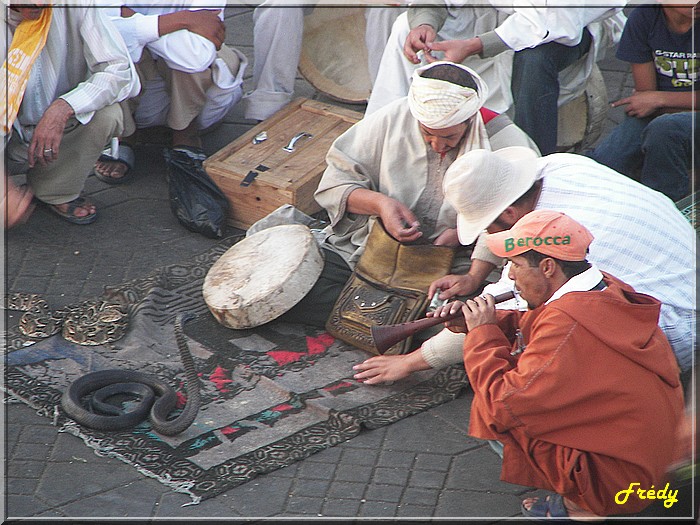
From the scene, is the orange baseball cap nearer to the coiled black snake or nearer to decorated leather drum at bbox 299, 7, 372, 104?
the coiled black snake

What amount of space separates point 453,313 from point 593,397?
665mm

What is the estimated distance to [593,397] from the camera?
296cm

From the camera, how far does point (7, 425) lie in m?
3.80

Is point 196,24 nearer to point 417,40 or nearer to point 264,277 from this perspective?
point 417,40

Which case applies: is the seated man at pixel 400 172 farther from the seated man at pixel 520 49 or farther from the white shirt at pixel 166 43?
the white shirt at pixel 166 43

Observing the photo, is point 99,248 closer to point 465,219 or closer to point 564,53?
point 465,219

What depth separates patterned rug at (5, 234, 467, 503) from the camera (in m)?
3.62

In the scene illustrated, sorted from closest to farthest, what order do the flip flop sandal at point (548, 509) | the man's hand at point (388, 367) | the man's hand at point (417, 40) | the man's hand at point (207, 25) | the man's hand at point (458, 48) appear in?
the flip flop sandal at point (548, 509) < the man's hand at point (388, 367) < the man's hand at point (458, 48) < the man's hand at point (417, 40) < the man's hand at point (207, 25)

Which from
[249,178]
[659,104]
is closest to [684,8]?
[659,104]

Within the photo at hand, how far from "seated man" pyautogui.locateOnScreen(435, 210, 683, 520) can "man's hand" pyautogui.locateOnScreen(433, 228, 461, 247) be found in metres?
1.07

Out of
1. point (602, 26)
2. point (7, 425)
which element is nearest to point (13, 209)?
point (7, 425)

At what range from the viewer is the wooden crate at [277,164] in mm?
5113

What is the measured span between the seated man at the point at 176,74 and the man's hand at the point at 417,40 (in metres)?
1.15

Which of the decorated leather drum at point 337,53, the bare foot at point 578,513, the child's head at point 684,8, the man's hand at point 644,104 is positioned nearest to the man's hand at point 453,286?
the bare foot at point 578,513
